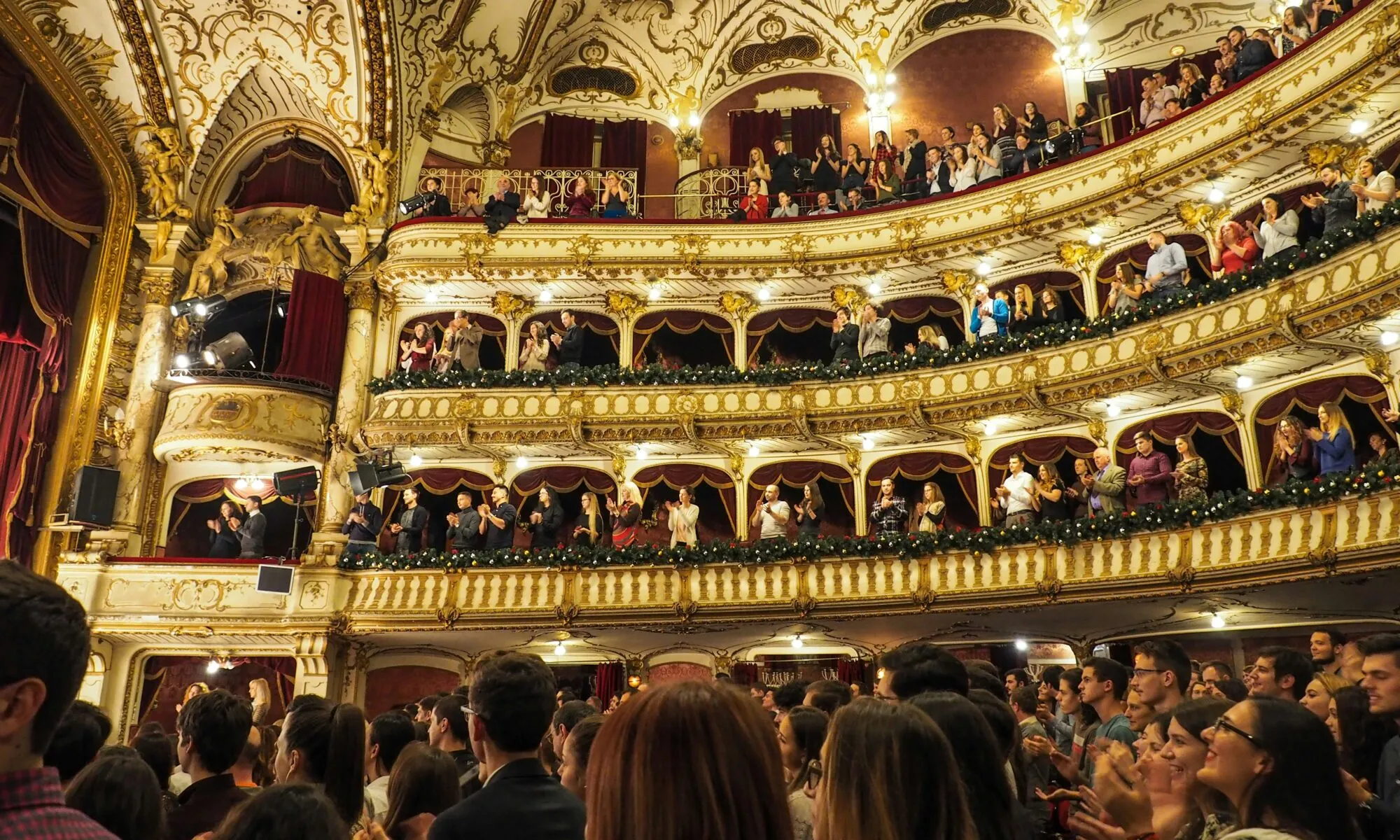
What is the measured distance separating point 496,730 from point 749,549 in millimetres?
13825

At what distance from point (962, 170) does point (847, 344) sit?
3966 millimetres

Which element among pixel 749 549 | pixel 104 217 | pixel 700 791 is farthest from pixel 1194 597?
pixel 104 217

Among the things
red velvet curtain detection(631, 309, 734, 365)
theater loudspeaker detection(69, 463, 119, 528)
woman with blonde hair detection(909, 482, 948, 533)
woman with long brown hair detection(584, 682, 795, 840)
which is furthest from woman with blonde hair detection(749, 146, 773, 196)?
woman with long brown hair detection(584, 682, 795, 840)

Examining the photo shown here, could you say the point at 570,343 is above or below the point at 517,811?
above

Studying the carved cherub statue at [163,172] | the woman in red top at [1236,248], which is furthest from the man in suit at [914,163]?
the carved cherub statue at [163,172]

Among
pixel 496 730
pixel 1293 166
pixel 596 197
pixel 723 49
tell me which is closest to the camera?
pixel 496 730

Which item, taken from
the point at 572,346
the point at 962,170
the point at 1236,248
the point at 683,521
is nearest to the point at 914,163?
the point at 962,170

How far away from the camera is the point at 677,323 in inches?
808

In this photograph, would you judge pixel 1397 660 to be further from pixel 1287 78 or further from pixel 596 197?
pixel 596 197

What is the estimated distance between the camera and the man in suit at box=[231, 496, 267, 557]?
1744 centimetres

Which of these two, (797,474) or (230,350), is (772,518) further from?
(230,350)

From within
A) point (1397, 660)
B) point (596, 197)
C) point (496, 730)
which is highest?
point (596, 197)

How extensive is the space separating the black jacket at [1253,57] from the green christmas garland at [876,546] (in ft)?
21.5

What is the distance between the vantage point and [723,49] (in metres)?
23.0
